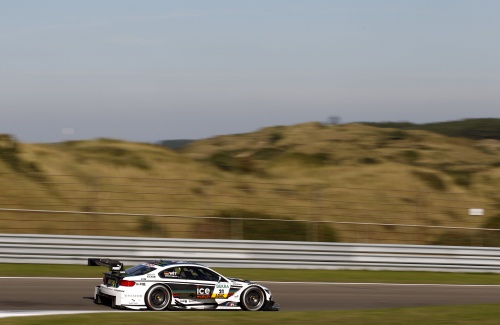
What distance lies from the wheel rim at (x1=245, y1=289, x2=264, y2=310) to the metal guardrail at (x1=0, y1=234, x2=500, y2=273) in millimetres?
7750

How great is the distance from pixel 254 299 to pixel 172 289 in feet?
5.32

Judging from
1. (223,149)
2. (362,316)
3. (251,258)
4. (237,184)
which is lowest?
(362,316)

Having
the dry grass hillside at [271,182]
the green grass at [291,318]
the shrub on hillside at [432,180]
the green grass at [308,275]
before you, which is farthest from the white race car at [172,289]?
the shrub on hillside at [432,180]

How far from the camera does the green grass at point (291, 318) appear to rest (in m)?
11.4

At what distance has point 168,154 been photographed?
124 feet

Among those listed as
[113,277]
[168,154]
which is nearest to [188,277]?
[113,277]

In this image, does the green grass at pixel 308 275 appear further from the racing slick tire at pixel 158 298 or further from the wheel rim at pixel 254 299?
the racing slick tire at pixel 158 298

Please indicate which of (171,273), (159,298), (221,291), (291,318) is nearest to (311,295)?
(221,291)

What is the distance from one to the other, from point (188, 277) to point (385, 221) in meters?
18.7

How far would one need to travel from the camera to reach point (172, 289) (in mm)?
14039

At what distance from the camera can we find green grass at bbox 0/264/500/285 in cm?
1986

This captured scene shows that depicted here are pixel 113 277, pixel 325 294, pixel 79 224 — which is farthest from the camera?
pixel 79 224

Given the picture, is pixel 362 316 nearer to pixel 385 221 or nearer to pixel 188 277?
pixel 188 277

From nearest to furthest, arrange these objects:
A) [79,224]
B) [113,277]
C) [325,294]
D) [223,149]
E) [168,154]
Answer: [113,277]
[325,294]
[79,224]
[168,154]
[223,149]
